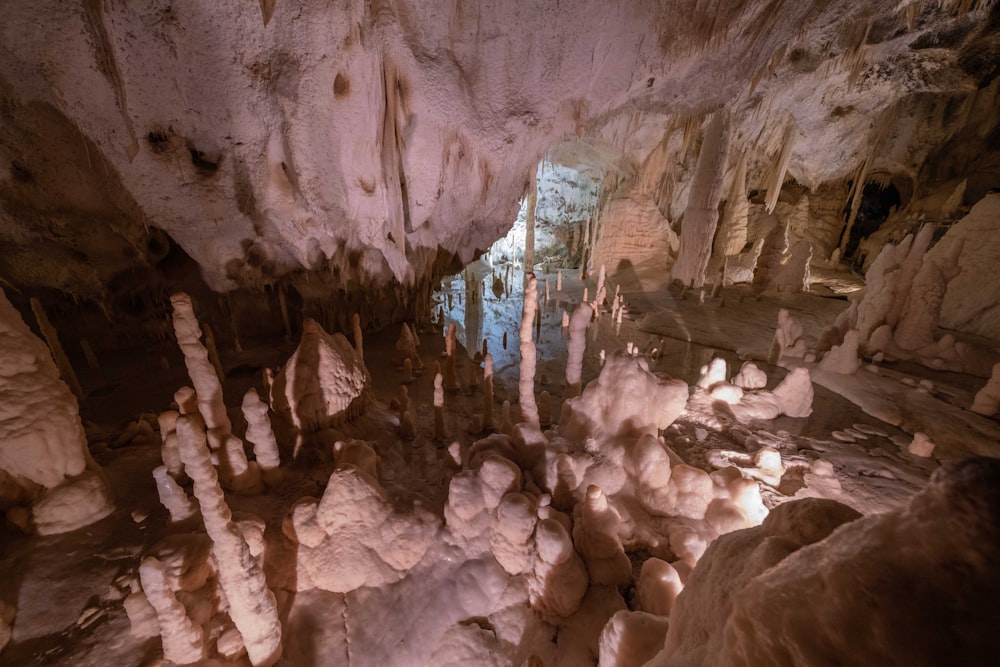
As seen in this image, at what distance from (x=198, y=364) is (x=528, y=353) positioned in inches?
128

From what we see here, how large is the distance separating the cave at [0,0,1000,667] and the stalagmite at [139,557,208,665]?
0.08 feet

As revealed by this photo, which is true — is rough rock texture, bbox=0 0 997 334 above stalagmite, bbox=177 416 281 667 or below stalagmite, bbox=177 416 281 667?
above

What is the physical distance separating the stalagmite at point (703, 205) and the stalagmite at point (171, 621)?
14.9 metres

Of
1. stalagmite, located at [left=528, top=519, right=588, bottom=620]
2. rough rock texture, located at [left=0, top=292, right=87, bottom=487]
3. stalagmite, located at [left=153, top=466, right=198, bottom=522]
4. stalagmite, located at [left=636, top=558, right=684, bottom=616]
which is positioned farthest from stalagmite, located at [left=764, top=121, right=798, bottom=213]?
rough rock texture, located at [left=0, top=292, right=87, bottom=487]

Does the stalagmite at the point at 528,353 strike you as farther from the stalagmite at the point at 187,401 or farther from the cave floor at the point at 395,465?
the stalagmite at the point at 187,401

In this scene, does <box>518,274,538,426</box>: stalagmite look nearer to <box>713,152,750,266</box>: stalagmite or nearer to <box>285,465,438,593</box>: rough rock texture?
<box>285,465,438,593</box>: rough rock texture

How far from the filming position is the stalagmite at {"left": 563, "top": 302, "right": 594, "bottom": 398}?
14.6ft

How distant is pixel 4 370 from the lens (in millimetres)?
3174

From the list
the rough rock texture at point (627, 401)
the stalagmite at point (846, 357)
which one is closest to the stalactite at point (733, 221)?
the stalagmite at point (846, 357)

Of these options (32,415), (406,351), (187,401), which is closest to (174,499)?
(187,401)

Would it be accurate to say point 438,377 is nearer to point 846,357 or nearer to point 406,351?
point 406,351

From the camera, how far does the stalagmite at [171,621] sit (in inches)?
92.3

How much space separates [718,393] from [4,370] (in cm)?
772

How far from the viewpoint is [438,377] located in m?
4.77
